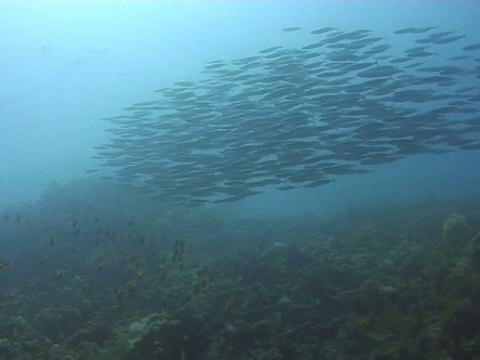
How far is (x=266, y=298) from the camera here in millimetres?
7797

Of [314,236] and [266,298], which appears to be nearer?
[266,298]

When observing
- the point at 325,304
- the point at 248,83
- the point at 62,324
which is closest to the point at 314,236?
the point at 248,83

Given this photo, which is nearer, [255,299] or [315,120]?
[255,299]

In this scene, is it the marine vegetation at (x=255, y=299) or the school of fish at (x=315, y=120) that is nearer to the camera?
the marine vegetation at (x=255, y=299)

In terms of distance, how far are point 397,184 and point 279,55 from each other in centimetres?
3159

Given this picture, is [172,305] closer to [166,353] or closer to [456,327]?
[166,353]

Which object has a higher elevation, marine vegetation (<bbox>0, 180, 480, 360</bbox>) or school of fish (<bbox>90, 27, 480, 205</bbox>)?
school of fish (<bbox>90, 27, 480, 205</bbox>)

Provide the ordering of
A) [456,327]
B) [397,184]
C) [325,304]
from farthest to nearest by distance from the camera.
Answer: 1. [397,184]
2. [325,304]
3. [456,327]

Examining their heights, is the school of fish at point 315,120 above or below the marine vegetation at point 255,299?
above

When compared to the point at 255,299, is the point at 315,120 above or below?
above

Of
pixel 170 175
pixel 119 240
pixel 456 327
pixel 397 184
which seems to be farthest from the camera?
pixel 397 184

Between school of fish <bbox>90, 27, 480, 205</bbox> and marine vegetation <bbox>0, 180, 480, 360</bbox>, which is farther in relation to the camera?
school of fish <bbox>90, 27, 480, 205</bbox>

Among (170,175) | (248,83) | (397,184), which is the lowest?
(397,184)

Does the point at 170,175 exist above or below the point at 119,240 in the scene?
above
